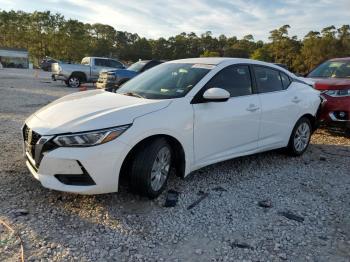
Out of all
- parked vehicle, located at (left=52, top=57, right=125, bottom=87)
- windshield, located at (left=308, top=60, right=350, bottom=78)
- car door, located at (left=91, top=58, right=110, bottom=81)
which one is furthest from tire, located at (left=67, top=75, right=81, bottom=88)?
windshield, located at (left=308, top=60, right=350, bottom=78)

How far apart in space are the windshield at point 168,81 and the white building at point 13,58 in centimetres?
5629

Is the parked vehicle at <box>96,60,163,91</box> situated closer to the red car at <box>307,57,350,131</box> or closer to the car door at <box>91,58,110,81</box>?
the car door at <box>91,58,110,81</box>

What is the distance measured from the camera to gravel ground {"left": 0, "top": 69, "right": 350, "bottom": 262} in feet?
10.5

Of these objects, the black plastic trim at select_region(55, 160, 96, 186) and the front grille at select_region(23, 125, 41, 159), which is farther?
the front grille at select_region(23, 125, 41, 159)

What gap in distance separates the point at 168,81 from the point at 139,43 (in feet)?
274

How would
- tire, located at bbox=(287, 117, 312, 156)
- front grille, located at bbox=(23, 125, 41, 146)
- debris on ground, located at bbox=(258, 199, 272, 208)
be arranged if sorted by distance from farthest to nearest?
tire, located at bbox=(287, 117, 312, 156)
debris on ground, located at bbox=(258, 199, 272, 208)
front grille, located at bbox=(23, 125, 41, 146)

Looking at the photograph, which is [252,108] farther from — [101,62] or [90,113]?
[101,62]

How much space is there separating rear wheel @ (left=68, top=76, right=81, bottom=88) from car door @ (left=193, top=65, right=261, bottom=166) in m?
16.2

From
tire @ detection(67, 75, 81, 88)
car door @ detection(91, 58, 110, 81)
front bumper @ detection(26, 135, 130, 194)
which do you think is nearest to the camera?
front bumper @ detection(26, 135, 130, 194)

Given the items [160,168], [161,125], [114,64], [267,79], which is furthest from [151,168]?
[114,64]

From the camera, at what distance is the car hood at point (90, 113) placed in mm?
3686

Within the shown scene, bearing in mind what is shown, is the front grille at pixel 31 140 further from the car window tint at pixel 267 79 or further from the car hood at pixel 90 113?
the car window tint at pixel 267 79

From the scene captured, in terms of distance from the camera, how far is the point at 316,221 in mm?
3947

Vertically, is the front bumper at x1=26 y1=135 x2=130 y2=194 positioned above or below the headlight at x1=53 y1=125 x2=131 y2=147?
below
